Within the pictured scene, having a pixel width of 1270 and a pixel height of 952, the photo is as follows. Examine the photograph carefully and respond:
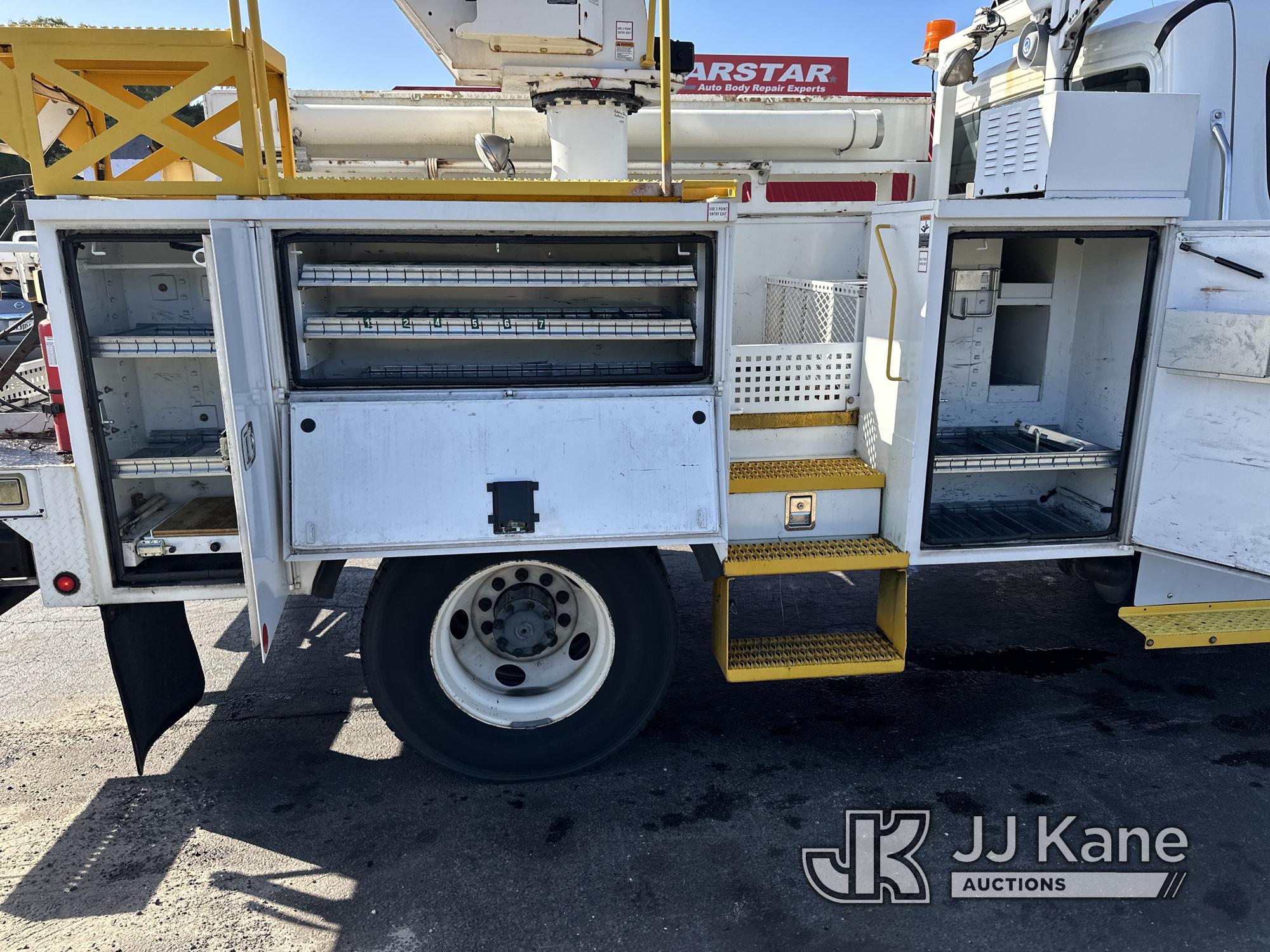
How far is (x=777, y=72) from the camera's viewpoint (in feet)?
63.9

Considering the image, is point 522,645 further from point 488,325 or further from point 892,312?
point 892,312

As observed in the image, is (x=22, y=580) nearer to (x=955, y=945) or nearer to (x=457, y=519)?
(x=457, y=519)

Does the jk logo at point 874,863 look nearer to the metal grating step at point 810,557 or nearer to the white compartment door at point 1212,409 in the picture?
the metal grating step at point 810,557

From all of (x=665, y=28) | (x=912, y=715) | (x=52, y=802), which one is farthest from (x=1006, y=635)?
(x=52, y=802)

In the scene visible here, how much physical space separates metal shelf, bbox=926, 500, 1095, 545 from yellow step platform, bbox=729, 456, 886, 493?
330mm

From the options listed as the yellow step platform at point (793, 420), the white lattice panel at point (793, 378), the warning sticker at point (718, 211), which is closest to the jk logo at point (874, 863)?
the yellow step platform at point (793, 420)

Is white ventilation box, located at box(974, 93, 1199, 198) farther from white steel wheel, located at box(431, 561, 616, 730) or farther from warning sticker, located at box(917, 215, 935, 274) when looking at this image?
white steel wheel, located at box(431, 561, 616, 730)

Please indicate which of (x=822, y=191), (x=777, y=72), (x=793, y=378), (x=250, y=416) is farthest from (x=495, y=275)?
(x=777, y=72)

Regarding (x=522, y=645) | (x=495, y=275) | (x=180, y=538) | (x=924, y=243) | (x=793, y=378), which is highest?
(x=924, y=243)

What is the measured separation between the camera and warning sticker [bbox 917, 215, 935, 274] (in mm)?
3609

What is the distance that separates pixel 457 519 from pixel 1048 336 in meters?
3.28

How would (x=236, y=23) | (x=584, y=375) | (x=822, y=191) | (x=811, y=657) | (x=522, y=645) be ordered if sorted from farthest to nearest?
(x=822, y=191) → (x=811, y=657) → (x=522, y=645) → (x=584, y=375) → (x=236, y=23)

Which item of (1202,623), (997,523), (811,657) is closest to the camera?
(811,657)

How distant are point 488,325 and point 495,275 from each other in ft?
0.62
